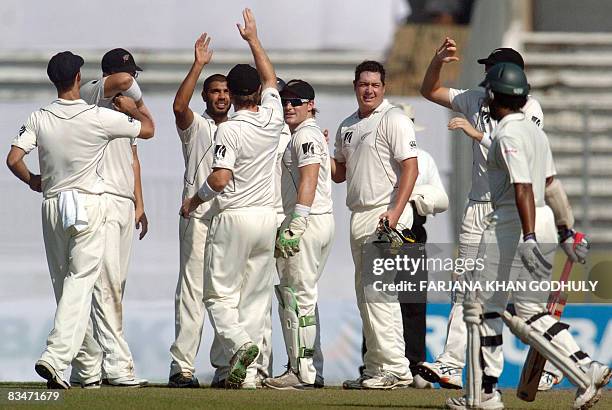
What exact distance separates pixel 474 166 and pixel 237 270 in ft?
5.19

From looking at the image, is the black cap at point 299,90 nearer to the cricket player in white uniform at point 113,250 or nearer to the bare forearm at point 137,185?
the cricket player in white uniform at point 113,250

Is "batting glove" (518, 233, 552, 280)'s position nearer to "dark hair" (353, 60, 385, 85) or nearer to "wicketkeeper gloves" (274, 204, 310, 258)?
"wicketkeeper gloves" (274, 204, 310, 258)

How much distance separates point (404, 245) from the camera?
941cm

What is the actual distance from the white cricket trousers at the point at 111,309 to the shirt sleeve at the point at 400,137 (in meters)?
1.72

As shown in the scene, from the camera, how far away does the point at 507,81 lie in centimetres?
768

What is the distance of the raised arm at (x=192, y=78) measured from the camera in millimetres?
9312

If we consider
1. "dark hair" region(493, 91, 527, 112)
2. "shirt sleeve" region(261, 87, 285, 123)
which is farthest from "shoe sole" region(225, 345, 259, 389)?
"dark hair" region(493, 91, 527, 112)

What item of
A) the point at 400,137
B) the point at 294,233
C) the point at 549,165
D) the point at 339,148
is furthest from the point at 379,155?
the point at 549,165

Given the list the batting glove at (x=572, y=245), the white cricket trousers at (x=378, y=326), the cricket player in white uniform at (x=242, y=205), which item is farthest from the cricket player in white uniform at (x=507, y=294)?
the cricket player in white uniform at (x=242, y=205)

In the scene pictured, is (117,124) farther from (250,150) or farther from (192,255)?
(192,255)

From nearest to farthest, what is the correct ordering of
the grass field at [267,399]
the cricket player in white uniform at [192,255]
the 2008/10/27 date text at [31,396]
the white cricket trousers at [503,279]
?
1. the white cricket trousers at [503,279]
2. the grass field at [267,399]
3. the 2008/10/27 date text at [31,396]
4. the cricket player in white uniform at [192,255]

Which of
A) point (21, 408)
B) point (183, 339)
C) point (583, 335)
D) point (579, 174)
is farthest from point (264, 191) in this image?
point (579, 174)

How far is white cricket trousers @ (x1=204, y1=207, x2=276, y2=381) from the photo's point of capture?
9070mm

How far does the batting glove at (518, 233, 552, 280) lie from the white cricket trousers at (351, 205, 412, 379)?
6.28 feet
